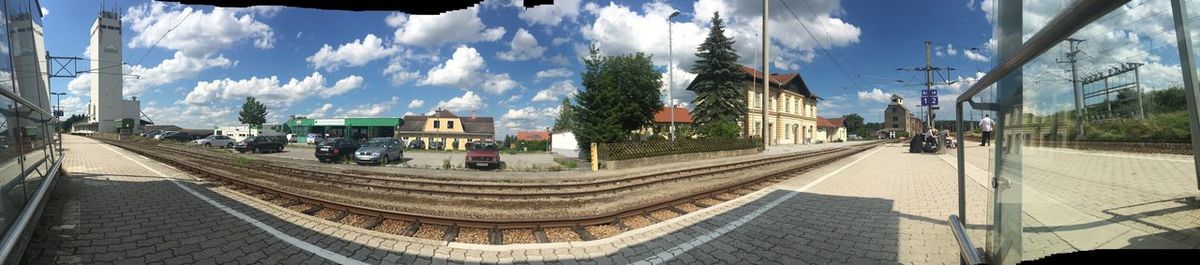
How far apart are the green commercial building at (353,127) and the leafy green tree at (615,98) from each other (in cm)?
4248

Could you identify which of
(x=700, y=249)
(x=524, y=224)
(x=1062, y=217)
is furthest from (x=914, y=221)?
(x=1062, y=217)

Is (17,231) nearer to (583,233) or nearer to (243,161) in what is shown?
(583,233)

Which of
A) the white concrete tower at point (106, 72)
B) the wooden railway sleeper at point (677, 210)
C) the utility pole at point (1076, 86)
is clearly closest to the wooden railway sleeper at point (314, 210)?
the wooden railway sleeper at point (677, 210)

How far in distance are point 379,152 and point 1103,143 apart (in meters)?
23.9

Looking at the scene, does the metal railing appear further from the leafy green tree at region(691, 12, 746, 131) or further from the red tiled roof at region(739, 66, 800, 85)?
the red tiled roof at region(739, 66, 800, 85)

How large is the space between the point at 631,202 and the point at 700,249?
3.71 metres

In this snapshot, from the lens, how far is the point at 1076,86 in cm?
133

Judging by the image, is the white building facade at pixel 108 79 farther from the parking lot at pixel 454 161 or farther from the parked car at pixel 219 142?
the parking lot at pixel 454 161

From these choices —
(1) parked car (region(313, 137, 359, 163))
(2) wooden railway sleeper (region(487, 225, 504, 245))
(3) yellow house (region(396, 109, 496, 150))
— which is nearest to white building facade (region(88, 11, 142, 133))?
(1) parked car (region(313, 137, 359, 163))

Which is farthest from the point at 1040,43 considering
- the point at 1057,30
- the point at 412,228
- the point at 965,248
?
the point at 412,228

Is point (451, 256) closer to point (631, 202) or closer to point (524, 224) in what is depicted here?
point (524, 224)

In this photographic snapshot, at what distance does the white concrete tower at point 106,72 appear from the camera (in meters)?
32.8

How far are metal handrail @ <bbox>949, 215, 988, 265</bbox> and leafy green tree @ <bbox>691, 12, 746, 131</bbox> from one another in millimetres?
35497

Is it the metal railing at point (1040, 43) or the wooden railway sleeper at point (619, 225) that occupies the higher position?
the metal railing at point (1040, 43)
